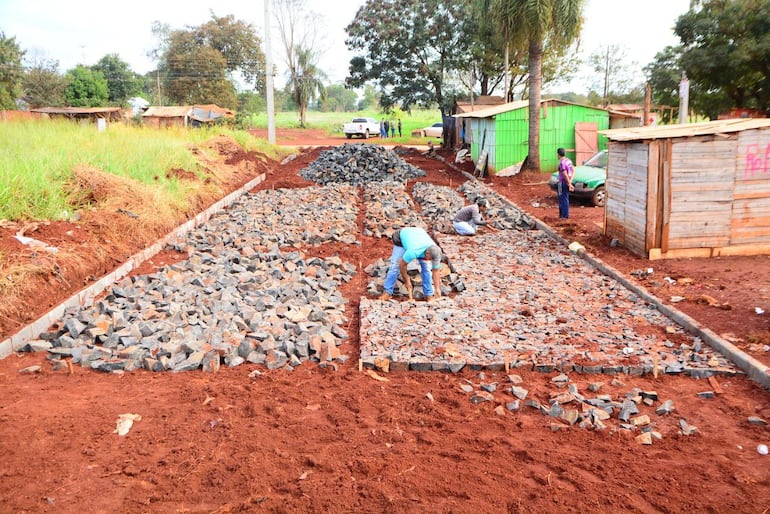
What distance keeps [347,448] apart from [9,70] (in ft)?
138

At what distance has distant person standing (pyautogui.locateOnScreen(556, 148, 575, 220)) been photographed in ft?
43.0

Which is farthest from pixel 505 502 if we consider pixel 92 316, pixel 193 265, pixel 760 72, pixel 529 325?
pixel 760 72

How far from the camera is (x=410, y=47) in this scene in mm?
40344

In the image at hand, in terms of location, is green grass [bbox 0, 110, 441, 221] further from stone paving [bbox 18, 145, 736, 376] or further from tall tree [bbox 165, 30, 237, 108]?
tall tree [bbox 165, 30, 237, 108]

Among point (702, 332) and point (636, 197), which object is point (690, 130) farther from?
point (702, 332)

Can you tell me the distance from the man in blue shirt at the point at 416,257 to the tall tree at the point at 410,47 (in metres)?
33.4

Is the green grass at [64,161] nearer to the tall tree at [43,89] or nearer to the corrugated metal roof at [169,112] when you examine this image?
the corrugated metal roof at [169,112]

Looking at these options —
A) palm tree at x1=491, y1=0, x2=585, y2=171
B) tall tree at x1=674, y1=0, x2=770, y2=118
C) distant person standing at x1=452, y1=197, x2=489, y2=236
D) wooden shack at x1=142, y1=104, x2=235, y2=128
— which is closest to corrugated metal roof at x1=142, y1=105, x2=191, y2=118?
wooden shack at x1=142, y1=104, x2=235, y2=128

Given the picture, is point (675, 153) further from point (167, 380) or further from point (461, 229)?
point (167, 380)

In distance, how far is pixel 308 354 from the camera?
6.43m

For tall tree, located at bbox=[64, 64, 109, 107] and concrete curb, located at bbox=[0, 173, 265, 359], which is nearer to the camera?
concrete curb, located at bbox=[0, 173, 265, 359]

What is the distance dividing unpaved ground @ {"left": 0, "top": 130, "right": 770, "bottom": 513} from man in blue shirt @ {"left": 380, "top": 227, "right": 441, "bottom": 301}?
246 cm

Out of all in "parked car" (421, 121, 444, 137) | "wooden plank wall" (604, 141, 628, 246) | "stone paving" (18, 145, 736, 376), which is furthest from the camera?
"parked car" (421, 121, 444, 137)

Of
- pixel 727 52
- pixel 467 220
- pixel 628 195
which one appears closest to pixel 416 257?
pixel 628 195
